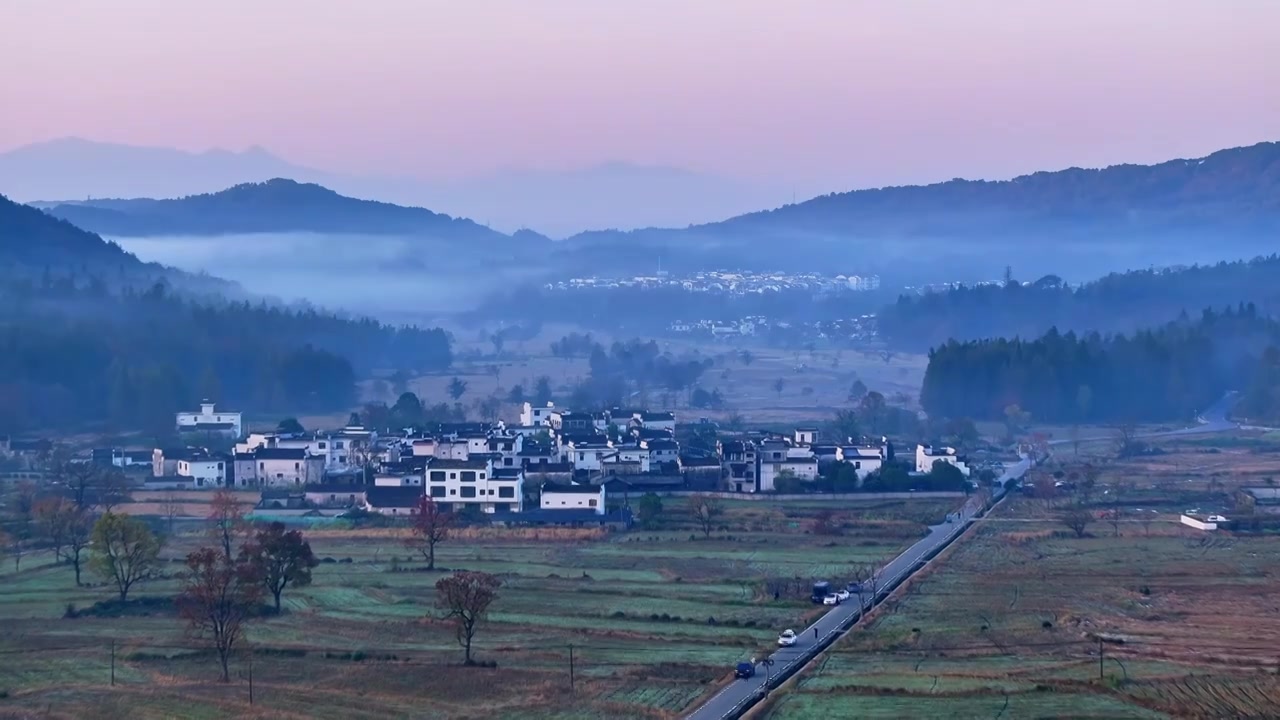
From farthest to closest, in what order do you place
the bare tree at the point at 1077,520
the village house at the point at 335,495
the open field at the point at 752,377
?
the open field at the point at 752,377
the village house at the point at 335,495
the bare tree at the point at 1077,520

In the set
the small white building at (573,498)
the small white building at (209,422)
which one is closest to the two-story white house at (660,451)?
the small white building at (573,498)

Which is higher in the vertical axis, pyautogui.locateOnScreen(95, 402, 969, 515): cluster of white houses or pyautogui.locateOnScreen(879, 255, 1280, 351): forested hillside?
pyautogui.locateOnScreen(879, 255, 1280, 351): forested hillside

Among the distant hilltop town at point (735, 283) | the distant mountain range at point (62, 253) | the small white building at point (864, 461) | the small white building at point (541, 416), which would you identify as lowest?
the small white building at point (864, 461)

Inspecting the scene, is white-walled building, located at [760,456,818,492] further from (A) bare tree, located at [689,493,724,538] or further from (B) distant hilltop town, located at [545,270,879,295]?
(B) distant hilltop town, located at [545,270,879,295]

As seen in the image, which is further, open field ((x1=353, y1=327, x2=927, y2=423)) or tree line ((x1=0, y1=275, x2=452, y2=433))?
open field ((x1=353, y1=327, x2=927, y2=423))

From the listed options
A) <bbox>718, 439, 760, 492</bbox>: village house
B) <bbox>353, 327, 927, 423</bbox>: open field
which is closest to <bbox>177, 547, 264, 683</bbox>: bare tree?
<bbox>718, 439, 760, 492</bbox>: village house

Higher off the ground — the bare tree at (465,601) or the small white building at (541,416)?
the small white building at (541,416)

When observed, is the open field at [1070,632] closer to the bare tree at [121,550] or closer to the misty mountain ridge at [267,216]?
the bare tree at [121,550]

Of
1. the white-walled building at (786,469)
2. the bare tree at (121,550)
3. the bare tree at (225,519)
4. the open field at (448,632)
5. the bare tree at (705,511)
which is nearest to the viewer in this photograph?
the open field at (448,632)
